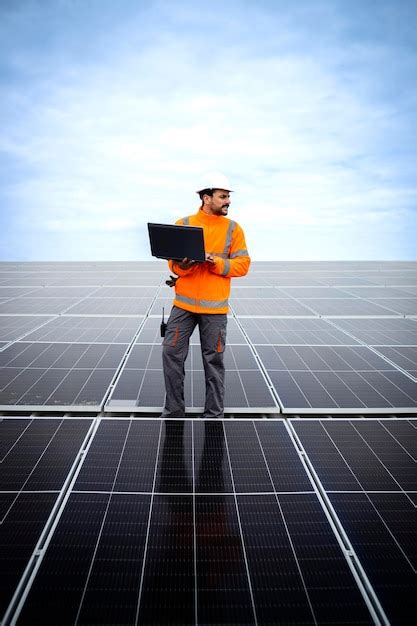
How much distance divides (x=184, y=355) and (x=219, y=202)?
1426 millimetres

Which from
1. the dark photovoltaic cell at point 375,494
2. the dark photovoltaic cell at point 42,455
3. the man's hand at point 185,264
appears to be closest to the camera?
the dark photovoltaic cell at point 375,494

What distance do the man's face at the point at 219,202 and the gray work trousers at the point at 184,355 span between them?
0.93m

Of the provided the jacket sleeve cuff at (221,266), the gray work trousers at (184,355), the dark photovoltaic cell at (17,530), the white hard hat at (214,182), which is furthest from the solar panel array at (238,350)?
the white hard hat at (214,182)

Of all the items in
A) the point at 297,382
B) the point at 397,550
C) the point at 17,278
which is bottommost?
the point at 397,550

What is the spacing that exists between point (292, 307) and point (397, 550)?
5.41 m

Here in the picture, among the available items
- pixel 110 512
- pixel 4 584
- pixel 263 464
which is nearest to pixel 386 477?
pixel 263 464

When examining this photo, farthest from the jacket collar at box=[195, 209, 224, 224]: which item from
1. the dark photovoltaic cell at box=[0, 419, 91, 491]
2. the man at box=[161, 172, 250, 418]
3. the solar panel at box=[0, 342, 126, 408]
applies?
the dark photovoltaic cell at box=[0, 419, 91, 491]

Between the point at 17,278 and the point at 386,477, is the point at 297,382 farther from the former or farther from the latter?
the point at 17,278

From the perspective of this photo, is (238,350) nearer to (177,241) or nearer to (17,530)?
(177,241)

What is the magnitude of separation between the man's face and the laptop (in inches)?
16.9

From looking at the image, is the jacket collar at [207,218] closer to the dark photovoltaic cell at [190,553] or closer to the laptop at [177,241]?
the laptop at [177,241]

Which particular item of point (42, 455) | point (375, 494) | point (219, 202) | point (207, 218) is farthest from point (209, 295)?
point (375, 494)

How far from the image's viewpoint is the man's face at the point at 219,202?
3133 mm

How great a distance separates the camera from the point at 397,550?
6.29ft
